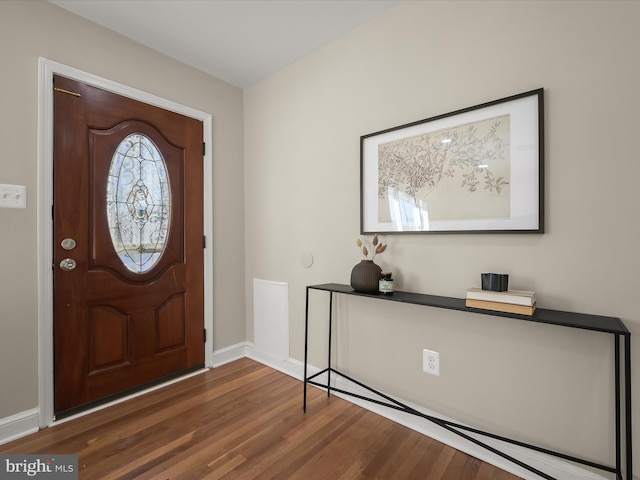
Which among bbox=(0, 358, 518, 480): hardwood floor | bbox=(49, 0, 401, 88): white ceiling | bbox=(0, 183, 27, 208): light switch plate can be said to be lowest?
bbox=(0, 358, 518, 480): hardwood floor

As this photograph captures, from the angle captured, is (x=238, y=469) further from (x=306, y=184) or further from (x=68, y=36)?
(x=68, y=36)

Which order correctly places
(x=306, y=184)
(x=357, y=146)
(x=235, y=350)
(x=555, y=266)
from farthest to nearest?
(x=235, y=350) → (x=306, y=184) → (x=357, y=146) → (x=555, y=266)

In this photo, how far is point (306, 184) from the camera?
2424 mm

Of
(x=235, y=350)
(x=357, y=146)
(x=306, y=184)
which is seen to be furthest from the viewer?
(x=235, y=350)

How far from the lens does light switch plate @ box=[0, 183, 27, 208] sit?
67.7 inches

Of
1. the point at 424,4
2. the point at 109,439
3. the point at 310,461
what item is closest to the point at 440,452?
the point at 310,461

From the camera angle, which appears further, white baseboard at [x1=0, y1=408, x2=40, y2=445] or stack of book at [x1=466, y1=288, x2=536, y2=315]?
white baseboard at [x1=0, y1=408, x2=40, y2=445]

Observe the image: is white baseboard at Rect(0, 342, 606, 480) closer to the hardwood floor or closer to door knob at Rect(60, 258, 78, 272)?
the hardwood floor

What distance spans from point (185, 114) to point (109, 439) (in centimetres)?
224

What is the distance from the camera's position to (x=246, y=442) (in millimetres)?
1710

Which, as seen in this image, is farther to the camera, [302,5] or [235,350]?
[235,350]

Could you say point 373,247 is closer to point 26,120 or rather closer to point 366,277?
point 366,277

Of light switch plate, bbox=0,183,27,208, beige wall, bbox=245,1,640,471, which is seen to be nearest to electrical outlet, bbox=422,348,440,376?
beige wall, bbox=245,1,640,471

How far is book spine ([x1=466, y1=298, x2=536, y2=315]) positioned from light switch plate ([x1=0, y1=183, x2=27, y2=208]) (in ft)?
8.01
